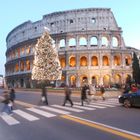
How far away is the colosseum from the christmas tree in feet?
36.2

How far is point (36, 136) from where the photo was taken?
9125 mm

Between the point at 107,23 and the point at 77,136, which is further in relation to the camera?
the point at 107,23

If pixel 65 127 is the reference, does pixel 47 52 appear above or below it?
above

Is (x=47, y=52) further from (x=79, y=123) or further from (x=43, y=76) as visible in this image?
(x=79, y=123)

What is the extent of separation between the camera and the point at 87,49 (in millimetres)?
62875

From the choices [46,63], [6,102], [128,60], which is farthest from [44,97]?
[128,60]

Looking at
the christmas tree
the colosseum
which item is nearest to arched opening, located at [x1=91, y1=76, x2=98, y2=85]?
the colosseum

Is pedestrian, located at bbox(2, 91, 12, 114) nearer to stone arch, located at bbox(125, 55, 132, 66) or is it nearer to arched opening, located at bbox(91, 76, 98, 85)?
arched opening, located at bbox(91, 76, 98, 85)

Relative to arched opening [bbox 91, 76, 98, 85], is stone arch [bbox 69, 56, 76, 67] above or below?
above

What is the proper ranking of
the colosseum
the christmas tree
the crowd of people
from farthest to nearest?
the colosseum → the christmas tree → the crowd of people

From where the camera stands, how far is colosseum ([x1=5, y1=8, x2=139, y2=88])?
62719 millimetres

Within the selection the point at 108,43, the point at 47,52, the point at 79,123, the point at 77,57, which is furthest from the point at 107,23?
the point at 79,123

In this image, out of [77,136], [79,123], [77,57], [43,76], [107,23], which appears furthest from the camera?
[107,23]

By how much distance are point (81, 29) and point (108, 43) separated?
772 centimetres
